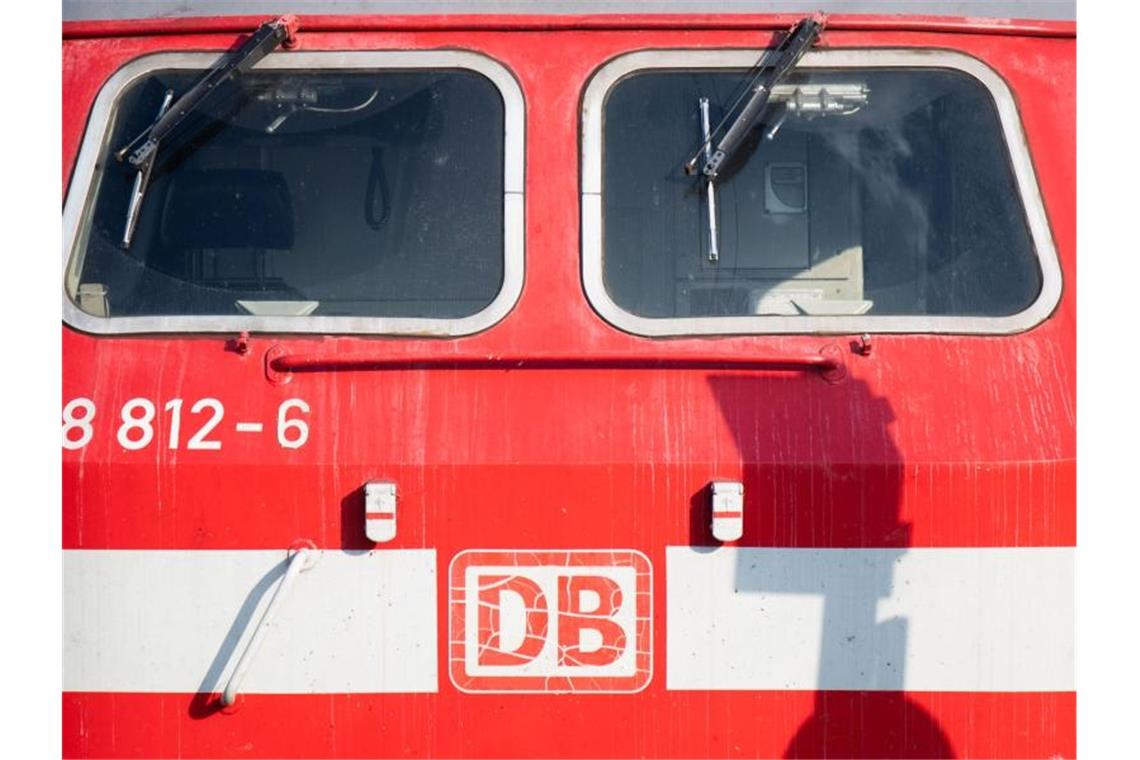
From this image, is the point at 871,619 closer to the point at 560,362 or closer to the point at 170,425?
the point at 560,362

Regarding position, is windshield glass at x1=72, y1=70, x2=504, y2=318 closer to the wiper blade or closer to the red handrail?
the red handrail

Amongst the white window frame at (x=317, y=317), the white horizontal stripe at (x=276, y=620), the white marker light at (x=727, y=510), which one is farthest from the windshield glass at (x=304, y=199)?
the white marker light at (x=727, y=510)

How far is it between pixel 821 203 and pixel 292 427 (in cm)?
139

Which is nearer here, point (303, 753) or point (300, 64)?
point (303, 753)

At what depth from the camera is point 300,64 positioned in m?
3.23

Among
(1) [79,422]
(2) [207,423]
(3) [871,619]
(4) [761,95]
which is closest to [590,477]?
(3) [871,619]

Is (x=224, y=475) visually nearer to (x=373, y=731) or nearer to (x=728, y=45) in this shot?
(x=373, y=731)

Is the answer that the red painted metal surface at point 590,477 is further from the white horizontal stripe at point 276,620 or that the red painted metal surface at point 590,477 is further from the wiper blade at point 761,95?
the wiper blade at point 761,95

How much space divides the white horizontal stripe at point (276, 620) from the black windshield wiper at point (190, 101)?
0.83 metres

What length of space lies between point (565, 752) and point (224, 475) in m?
0.98

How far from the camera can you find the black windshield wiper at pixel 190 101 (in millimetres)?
3156

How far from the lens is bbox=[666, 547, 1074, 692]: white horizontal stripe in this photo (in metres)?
2.94

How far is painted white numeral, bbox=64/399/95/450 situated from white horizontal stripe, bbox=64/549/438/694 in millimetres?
260

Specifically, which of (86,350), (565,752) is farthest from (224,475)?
(565,752)
